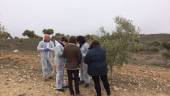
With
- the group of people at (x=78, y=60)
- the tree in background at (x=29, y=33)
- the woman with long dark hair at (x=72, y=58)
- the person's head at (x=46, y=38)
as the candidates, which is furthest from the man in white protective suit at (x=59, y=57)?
the tree in background at (x=29, y=33)

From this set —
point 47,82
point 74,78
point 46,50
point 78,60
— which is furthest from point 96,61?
point 47,82

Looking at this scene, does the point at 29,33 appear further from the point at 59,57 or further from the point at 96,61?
the point at 96,61

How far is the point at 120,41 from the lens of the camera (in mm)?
20141

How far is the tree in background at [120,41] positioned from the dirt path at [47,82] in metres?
0.98

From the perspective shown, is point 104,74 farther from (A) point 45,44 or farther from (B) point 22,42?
(B) point 22,42

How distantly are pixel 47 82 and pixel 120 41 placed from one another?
3.52 metres

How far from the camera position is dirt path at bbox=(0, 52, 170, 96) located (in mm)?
17750

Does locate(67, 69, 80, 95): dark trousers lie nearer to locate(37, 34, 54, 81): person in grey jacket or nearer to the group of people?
the group of people

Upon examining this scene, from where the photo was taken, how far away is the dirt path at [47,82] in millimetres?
17750

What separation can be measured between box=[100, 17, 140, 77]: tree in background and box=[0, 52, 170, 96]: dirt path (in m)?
0.98

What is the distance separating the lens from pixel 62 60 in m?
17.0

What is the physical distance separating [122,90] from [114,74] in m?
3.60

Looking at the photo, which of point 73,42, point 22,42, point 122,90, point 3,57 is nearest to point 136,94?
point 122,90

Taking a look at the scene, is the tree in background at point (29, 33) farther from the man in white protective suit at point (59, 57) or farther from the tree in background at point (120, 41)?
the man in white protective suit at point (59, 57)
